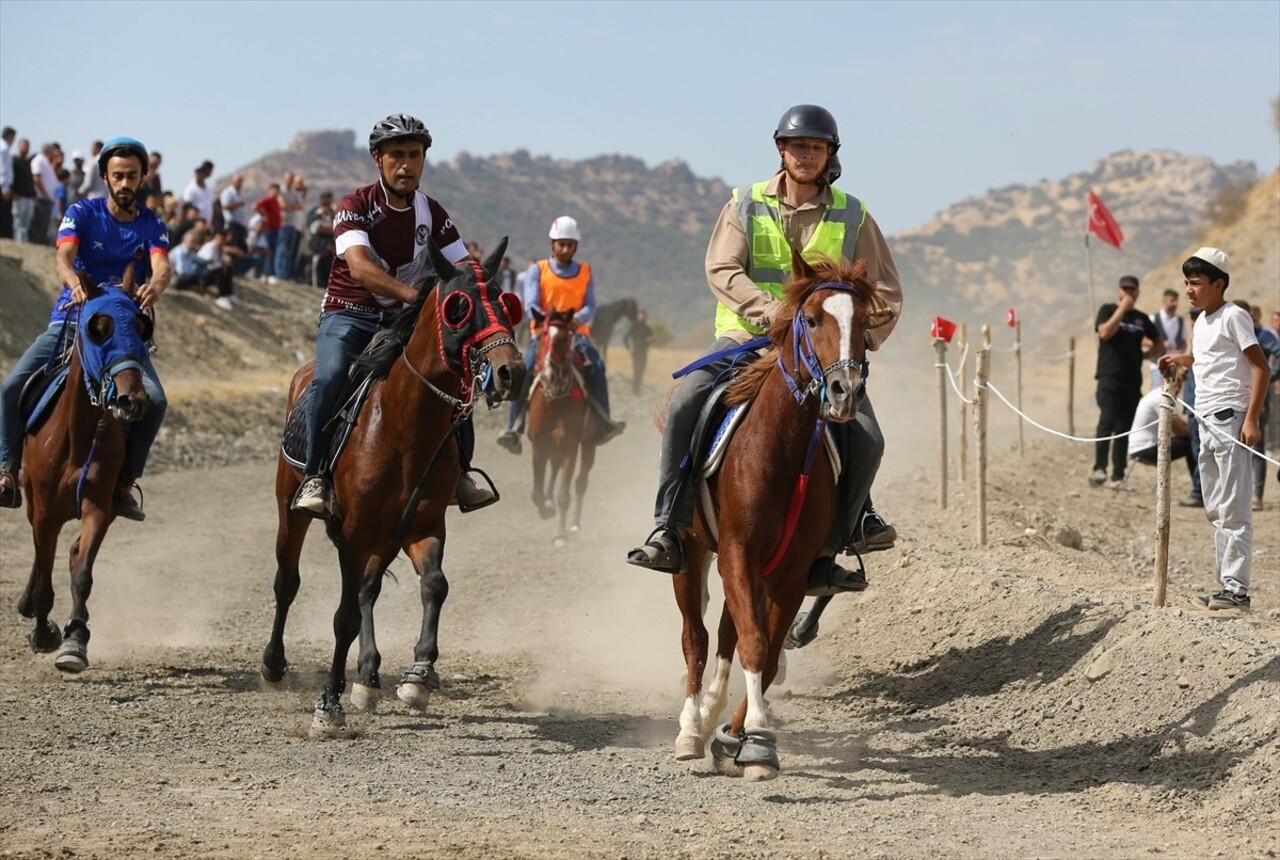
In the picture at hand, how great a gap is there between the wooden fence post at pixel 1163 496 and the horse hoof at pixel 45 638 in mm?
7294

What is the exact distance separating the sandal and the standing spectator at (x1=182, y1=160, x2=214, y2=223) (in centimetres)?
2592

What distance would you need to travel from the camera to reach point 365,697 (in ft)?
32.6

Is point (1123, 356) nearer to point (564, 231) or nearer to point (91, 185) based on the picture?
point (564, 231)

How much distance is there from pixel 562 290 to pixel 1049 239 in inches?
5395

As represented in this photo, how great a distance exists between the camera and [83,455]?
11.2 m

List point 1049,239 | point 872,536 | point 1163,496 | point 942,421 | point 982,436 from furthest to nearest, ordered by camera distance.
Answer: point 1049,239 → point 942,421 → point 982,436 → point 1163,496 → point 872,536

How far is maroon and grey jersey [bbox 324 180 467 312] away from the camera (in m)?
9.77

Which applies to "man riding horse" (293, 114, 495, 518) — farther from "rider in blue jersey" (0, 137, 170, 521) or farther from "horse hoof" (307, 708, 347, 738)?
"rider in blue jersey" (0, 137, 170, 521)

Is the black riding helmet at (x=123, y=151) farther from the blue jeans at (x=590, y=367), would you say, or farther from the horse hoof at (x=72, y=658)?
the blue jeans at (x=590, y=367)

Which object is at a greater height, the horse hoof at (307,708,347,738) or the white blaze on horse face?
the white blaze on horse face

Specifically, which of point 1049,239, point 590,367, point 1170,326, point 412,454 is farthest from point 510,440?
point 1049,239

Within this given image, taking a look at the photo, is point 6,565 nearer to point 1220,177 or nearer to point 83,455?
point 83,455

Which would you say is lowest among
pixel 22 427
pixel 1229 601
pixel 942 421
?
pixel 1229 601

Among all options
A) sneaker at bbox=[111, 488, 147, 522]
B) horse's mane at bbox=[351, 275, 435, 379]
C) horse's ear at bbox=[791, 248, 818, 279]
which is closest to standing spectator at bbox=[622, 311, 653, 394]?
sneaker at bbox=[111, 488, 147, 522]
